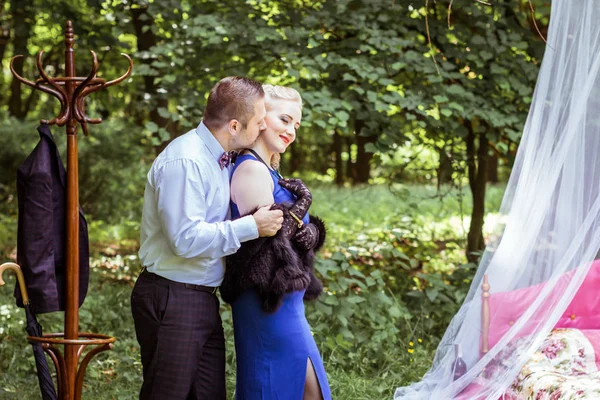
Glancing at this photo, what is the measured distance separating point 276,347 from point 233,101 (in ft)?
2.78

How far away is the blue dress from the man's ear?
4.4 inches

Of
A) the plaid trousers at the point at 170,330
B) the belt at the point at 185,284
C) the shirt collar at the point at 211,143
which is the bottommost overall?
the plaid trousers at the point at 170,330

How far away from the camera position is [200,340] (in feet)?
8.47

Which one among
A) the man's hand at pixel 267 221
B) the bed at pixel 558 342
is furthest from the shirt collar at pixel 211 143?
the bed at pixel 558 342

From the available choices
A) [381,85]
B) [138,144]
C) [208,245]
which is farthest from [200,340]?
[138,144]

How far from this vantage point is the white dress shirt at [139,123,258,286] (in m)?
2.42

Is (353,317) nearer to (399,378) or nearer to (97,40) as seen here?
(399,378)

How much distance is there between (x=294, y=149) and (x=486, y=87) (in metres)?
17.4

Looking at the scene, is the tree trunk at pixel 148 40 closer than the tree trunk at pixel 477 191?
Yes

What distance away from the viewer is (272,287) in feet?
8.43

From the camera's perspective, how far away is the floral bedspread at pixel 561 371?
3137 millimetres

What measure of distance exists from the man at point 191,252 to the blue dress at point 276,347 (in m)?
0.12

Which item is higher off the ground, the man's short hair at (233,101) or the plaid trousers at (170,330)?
the man's short hair at (233,101)

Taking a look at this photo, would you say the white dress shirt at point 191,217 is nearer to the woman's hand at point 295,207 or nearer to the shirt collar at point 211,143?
the shirt collar at point 211,143
